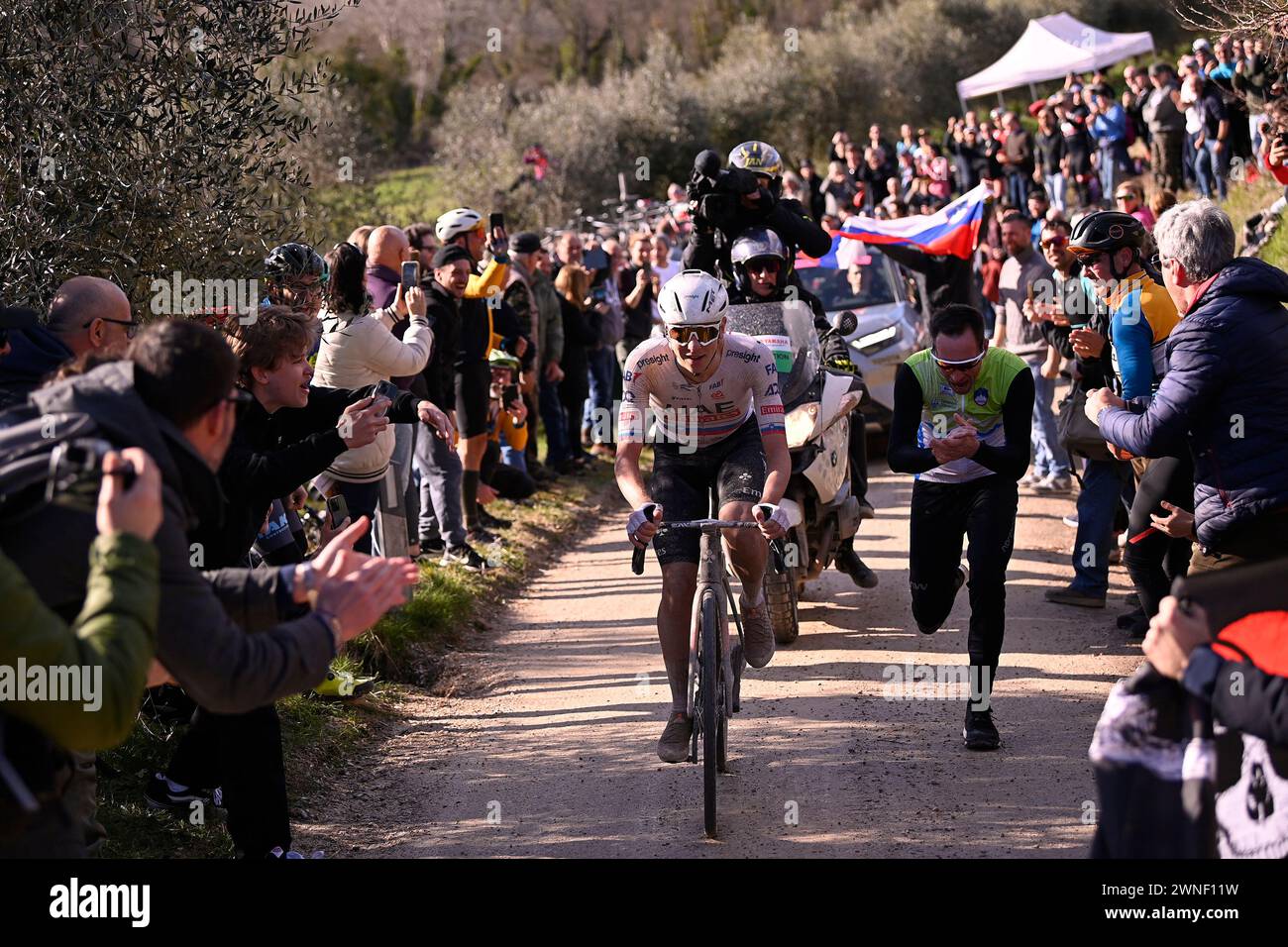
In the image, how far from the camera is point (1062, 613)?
358 inches

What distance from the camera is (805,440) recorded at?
834cm

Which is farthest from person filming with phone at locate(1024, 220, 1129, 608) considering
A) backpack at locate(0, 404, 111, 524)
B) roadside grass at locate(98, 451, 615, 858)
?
backpack at locate(0, 404, 111, 524)

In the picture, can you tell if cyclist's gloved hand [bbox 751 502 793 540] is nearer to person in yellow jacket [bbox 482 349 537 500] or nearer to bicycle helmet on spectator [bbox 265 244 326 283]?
bicycle helmet on spectator [bbox 265 244 326 283]

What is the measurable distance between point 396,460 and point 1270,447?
4.91m

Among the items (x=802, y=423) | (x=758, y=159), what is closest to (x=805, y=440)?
(x=802, y=423)

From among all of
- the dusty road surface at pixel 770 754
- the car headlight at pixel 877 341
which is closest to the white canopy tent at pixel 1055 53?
the car headlight at pixel 877 341

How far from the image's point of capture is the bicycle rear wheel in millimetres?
5688

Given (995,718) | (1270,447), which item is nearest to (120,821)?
(995,718)

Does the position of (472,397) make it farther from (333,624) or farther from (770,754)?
(333,624)

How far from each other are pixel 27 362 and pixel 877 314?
11.7 meters

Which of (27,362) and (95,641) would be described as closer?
(95,641)

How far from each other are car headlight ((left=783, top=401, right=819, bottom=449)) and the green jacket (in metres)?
5.49

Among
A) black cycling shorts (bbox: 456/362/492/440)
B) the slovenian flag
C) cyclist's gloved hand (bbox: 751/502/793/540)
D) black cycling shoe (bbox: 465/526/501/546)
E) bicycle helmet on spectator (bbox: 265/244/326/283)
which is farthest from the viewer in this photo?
the slovenian flag
